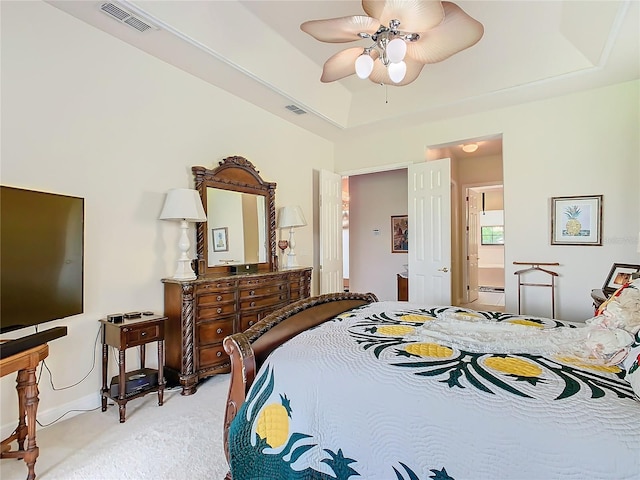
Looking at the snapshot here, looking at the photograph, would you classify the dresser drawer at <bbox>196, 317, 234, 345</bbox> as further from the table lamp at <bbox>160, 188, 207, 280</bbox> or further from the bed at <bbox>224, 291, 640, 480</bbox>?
the bed at <bbox>224, 291, 640, 480</bbox>

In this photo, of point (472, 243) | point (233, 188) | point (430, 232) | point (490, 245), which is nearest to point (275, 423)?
point (233, 188)

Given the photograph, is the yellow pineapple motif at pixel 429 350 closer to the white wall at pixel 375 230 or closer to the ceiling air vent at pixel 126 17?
the ceiling air vent at pixel 126 17

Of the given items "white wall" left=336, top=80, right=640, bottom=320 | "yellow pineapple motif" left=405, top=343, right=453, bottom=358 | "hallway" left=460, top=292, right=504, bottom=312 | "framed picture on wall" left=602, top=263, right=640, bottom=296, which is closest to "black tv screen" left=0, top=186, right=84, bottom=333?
"yellow pineapple motif" left=405, top=343, right=453, bottom=358

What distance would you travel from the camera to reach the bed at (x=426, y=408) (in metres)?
1.00

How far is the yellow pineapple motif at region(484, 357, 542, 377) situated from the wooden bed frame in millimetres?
1023

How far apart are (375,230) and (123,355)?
17.4 feet

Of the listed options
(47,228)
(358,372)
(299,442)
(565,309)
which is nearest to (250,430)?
(299,442)

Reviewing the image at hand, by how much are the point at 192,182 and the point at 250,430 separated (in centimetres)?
266

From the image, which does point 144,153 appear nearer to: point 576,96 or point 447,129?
point 447,129

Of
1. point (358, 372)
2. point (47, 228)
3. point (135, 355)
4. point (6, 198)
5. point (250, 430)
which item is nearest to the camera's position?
point (358, 372)

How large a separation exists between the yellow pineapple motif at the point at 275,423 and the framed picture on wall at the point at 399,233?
5522mm

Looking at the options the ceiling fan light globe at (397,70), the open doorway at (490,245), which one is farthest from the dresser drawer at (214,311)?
the open doorway at (490,245)

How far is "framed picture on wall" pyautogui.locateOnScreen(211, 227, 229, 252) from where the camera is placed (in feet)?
Result: 12.1

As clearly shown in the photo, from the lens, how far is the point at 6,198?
200 cm
